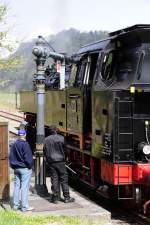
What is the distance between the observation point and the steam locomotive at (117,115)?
8664 mm

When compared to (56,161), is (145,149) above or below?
above

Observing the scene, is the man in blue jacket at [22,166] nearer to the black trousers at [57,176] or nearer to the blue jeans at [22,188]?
the blue jeans at [22,188]

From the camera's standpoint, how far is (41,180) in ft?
34.6

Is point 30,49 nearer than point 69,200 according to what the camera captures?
No

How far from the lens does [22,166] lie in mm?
9109

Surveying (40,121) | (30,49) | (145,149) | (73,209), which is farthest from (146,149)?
(30,49)

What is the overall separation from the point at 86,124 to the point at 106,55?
64.1 inches

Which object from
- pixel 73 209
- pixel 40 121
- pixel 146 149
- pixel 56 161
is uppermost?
pixel 40 121

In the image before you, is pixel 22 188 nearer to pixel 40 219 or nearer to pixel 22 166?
pixel 22 166

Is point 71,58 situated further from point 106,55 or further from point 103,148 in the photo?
point 103,148

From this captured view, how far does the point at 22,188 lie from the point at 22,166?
0.41 metres

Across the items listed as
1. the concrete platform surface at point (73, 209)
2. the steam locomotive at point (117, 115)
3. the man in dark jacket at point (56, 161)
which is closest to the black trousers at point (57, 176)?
the man in dark jacket at point (56, 161)

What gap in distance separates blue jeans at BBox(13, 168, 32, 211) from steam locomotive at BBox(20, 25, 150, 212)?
1399 millimetres

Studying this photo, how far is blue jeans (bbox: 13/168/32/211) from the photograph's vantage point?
902cm
